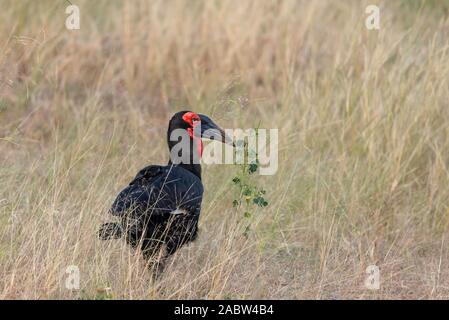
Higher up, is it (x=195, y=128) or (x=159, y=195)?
(x=195, y=128)

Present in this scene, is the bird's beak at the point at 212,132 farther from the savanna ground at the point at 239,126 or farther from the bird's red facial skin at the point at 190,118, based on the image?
the savanna ground at the point at 239,126

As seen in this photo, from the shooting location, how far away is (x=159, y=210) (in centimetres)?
486

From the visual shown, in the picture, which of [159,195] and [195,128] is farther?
[195,128]

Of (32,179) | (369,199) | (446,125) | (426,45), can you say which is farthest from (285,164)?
(426,45)

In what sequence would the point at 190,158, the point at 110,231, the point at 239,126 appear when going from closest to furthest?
1. the point at 110,231
2. the point at 190,158
3. the point at 239,126

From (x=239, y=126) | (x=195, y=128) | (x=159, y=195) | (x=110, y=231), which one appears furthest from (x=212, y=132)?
(x=239, y=126)

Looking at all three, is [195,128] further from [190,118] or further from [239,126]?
[239,126]

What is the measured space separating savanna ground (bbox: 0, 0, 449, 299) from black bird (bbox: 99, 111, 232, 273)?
12 cm

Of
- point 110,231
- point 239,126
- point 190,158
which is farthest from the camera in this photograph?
point 239,126

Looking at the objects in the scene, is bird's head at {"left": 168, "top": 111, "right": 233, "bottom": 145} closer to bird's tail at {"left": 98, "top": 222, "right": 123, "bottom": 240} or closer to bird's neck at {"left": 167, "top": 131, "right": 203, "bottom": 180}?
bird's neck at {"left": 167, "top": 131, "right": 203, "bottom": 180}

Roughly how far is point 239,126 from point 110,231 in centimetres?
247

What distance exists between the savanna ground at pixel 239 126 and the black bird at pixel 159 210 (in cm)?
12

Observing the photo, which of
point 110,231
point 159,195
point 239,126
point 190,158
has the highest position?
point 239,126

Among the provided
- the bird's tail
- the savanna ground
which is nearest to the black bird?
the bird's tail
